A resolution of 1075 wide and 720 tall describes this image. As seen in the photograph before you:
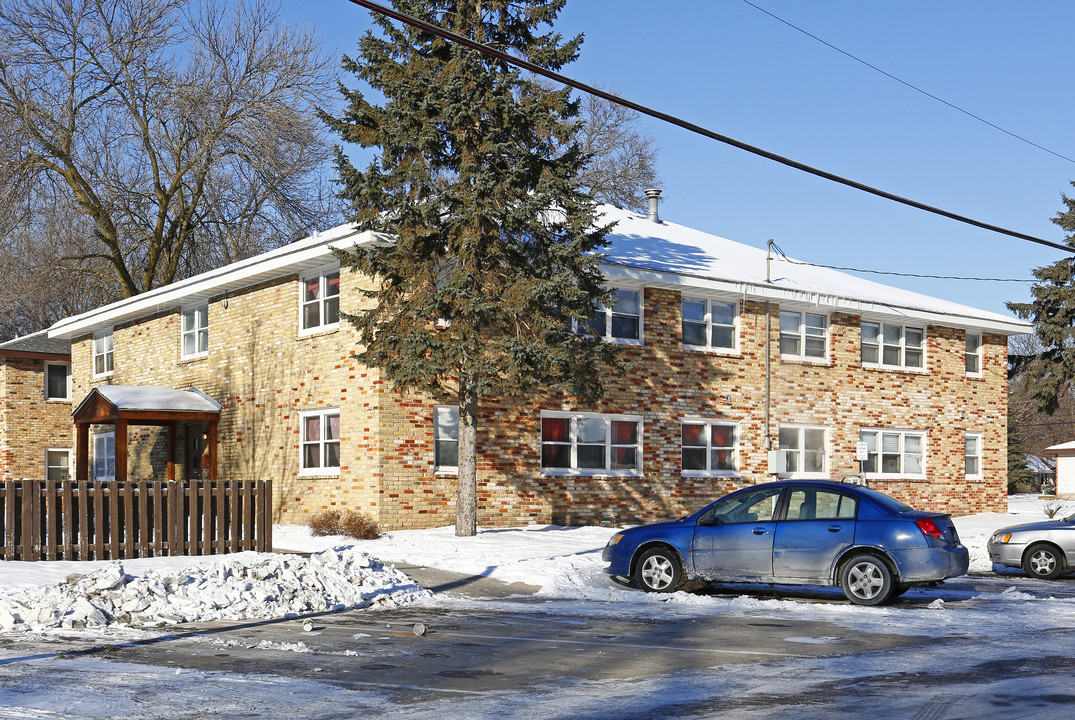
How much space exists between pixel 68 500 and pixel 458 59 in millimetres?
9726

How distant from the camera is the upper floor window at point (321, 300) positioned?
→ 2420 centimetres

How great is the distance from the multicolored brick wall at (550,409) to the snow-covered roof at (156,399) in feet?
2.10

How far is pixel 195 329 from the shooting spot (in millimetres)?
29406

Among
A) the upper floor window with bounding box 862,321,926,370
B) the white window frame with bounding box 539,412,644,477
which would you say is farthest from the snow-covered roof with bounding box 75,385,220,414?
the upper floor window with bounding box 862,321,926,370

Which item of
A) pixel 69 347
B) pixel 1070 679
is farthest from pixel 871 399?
pixel 69 347

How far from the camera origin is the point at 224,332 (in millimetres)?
27781

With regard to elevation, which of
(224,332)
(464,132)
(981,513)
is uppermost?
(464,132)

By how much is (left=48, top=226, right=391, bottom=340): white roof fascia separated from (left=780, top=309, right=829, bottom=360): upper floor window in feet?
37.2

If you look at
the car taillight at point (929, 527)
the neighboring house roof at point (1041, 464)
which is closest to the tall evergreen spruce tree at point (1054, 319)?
the neighboring house roof at point (1041, 464)

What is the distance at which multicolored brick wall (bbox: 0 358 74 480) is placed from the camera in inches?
1463

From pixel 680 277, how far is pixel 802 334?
4.83 meters

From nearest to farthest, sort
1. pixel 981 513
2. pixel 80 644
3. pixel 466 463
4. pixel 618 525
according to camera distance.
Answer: pixel 80 644, pixel 466 463, pixel 618 525, pixel 981 513

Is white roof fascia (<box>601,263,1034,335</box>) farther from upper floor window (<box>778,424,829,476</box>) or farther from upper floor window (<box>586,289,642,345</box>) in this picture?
upper floor window (<box>778,424,829,476</box>)

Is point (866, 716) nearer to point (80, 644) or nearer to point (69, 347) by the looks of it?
point (80, 644)
